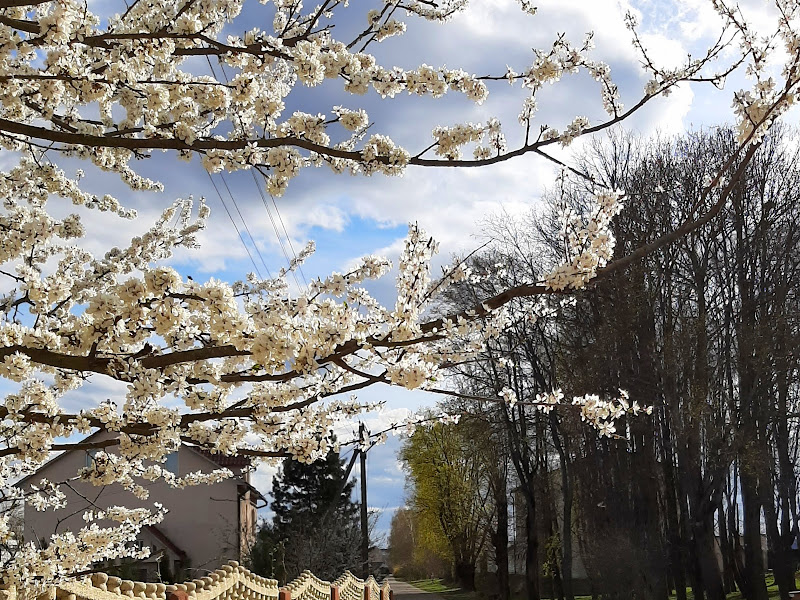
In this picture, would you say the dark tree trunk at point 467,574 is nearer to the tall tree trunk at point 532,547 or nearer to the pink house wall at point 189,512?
the tall tree trunk at point 532,547

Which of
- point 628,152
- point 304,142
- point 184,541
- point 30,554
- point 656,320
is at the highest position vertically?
point 628,152

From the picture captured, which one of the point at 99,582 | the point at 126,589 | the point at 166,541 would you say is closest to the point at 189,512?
the point at 166,541

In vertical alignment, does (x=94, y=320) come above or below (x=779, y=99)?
below

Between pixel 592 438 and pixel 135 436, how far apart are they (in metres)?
18.8

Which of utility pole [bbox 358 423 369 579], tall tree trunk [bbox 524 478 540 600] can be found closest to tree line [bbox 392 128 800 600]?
tall tree trunk [bbox 524 478 540 600]

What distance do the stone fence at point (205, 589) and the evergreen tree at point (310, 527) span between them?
545cm

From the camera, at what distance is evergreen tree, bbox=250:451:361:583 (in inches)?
668

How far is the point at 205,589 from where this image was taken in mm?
5445

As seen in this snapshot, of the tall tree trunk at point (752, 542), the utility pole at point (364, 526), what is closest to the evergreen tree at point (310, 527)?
the utility pole at point (364, 526)

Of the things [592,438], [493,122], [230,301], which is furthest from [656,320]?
[230,301]

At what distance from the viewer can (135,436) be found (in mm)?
3357

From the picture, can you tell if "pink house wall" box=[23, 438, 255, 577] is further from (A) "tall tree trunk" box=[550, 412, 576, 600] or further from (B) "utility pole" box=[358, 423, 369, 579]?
(A) "tall tree trunk" box=[550, 412, 576, 600]

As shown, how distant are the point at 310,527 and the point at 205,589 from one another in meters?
→ 17.4

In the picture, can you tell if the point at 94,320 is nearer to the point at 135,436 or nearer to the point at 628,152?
the point at 135,436
